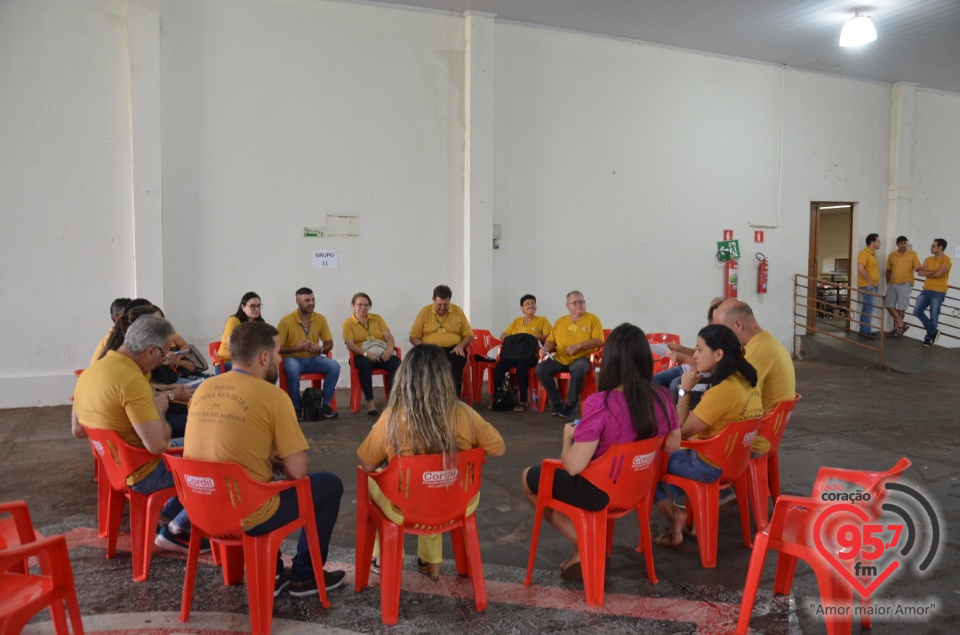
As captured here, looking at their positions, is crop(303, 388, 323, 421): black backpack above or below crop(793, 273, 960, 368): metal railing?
below

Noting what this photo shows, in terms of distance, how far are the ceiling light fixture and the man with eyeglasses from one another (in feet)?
13.5

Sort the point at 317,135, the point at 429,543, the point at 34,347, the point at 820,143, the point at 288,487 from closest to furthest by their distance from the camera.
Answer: the point at 288,487
the point at 429,543
the point at 34,347
the point at 317,135
the point at 820,143

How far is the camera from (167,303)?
6.95 metres

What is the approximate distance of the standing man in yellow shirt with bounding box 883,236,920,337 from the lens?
423 inches

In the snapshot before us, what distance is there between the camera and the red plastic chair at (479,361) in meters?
7.23

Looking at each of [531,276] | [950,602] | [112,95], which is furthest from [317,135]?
[950,602]

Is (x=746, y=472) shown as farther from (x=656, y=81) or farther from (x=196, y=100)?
(x=656, y=81)

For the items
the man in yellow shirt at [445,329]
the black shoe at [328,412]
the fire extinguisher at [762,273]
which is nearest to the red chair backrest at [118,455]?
the black shoe at [328,412]

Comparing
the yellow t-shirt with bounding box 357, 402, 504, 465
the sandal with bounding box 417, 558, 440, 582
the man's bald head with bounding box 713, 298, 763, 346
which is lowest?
the sandal with bounding box 417, 558, 440, 582

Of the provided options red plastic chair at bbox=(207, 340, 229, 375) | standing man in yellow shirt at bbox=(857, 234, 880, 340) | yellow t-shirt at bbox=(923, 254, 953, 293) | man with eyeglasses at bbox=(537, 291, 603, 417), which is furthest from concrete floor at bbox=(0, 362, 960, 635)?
yellow t-shirt at bbox=(923, 254, 953, 293)

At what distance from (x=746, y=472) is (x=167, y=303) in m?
5.54

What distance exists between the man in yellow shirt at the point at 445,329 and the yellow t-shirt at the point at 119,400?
3.98m

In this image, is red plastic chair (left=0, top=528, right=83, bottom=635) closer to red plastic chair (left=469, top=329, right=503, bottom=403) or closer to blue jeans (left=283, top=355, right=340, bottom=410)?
blue jeans (left=283, top=355, right=340, bottom=410)

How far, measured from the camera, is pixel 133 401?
2.97 m
